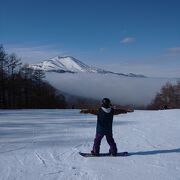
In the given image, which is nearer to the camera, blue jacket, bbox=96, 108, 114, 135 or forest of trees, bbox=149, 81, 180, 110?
blue jacket, bbox=96, 108, 114, 135

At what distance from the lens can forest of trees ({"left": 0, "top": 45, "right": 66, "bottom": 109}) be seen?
5725 centimetres

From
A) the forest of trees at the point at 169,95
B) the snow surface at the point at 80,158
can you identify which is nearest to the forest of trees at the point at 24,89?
the forest of trees at the point at 169,95

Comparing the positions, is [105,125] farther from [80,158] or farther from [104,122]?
[80,158]

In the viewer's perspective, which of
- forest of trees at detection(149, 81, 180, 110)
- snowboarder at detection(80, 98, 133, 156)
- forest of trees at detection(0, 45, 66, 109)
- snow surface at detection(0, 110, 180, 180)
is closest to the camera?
snow surface at detection(0, 110, 180, 180)

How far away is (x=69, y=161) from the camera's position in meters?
9.83

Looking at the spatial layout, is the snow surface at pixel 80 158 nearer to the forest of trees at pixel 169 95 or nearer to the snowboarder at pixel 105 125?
the snowboarder at pixel 105 125

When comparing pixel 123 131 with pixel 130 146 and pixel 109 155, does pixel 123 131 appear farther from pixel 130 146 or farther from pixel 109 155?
pixel 109 155

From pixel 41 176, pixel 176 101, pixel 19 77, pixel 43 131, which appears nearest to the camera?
pixel 41 176

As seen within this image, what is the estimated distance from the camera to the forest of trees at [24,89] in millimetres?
57250

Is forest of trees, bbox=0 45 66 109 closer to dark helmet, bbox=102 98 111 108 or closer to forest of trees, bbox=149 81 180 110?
forest of trees, bbox=149 81 180 110

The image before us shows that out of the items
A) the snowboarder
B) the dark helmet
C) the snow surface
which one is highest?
the dark helmet

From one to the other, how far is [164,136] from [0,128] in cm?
759

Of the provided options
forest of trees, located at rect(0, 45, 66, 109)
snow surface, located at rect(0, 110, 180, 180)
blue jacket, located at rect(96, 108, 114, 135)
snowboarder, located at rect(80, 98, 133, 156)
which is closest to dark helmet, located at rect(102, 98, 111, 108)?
snowboarder, located at rect(80, 98, 133, 156)

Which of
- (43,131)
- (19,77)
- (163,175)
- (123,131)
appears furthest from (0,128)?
(19,77)
